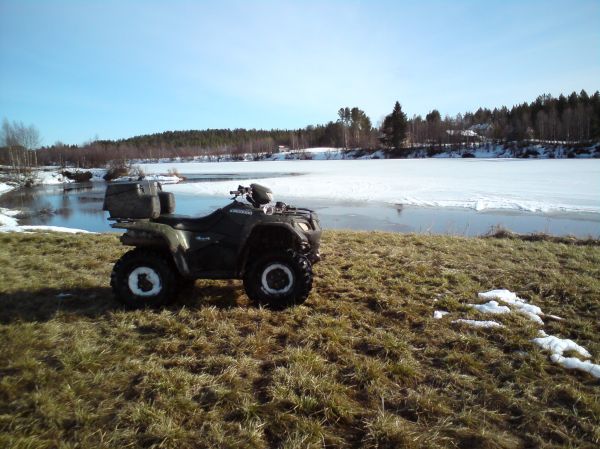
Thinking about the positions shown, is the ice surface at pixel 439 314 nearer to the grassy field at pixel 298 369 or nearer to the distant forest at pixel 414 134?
the grassy field at pixel 298 369

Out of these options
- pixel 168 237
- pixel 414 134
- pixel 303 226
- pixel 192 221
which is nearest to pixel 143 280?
pixel 168 237

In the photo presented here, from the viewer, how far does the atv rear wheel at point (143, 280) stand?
12.2 ft

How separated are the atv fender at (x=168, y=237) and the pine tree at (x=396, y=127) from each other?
62144 mm

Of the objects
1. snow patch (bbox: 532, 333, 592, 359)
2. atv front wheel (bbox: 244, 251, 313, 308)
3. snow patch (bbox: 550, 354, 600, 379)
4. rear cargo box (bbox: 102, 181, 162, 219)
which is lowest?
snow patch (bbox: 550, 354, 600, 379)

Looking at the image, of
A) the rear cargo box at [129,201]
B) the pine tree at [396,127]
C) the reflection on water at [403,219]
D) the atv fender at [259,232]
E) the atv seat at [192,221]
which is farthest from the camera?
the pine tree at [396,127]

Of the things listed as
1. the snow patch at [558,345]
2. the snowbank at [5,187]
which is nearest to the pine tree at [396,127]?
the snowbank at [5,187]

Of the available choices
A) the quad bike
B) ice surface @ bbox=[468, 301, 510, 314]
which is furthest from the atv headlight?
ice surface @ bbox=[468, 301, 510, 314]

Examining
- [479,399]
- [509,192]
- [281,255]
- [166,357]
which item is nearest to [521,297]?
[479,399]

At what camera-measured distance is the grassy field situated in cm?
214

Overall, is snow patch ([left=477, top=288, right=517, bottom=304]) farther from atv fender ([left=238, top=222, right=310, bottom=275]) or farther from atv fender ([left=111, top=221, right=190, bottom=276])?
atv fender ([left=111, top=221, right=190, bottom=276])

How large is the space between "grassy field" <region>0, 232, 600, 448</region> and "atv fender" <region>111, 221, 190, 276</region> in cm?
47

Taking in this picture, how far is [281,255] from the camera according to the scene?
3.71 metres

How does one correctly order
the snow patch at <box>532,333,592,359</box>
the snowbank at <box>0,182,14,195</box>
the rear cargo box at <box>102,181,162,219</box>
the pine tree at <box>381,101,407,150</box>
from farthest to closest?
the pine tree at <box>381,101,407,150</box>, the snowbank at <box>0,182,14,195</box>, the rear cargo box at <box>102,181,162,219</box>, the snow patch at <box>532,333,592,359</box>

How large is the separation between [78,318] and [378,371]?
2770 millimetres
